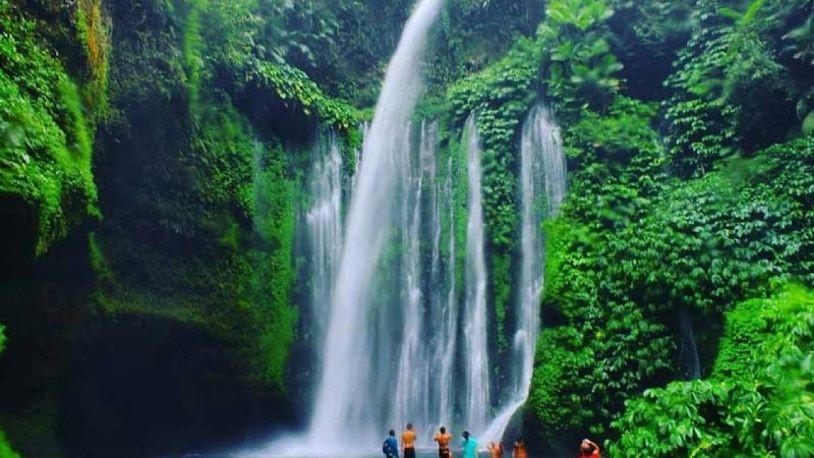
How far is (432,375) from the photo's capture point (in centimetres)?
1309

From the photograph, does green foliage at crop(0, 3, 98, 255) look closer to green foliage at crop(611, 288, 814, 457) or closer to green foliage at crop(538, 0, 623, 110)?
green foliage at crop(611, 288, 814, 457)

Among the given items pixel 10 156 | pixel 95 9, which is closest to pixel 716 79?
pixel 95 9

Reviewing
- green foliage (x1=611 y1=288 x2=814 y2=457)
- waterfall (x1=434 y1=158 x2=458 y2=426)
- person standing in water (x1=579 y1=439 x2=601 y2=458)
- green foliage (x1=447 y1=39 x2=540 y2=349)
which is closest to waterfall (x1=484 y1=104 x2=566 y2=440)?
green foliage (x1=447 y1=39 x2=540 y2=349)

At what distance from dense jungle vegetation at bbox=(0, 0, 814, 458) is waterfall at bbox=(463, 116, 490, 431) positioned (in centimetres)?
32

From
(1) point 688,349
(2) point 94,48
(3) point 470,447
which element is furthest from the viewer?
(1) point 688,349

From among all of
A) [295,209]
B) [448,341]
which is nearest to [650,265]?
[448,341]

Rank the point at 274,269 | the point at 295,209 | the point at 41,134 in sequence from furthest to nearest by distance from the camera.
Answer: the point at 295,209, the point at 274,269, the point at 41,134

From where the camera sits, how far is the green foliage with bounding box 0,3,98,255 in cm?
733

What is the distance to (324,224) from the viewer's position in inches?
577

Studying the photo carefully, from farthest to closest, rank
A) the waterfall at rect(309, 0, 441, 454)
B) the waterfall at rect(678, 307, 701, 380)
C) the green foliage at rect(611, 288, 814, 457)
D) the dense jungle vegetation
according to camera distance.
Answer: the waterfall at rect(309, 0, 441, 454)
the waterfall at rect(678, 307, 701, 380)
the dense jungle vegetation
the green foliage at rect(611, 288, 814, 457)

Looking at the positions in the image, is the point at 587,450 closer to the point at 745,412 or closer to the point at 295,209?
the point at 745,412

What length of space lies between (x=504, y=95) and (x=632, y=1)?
3.83 m

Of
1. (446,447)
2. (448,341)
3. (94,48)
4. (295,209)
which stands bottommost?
(446,447)

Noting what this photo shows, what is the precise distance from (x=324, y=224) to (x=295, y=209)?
77cm
